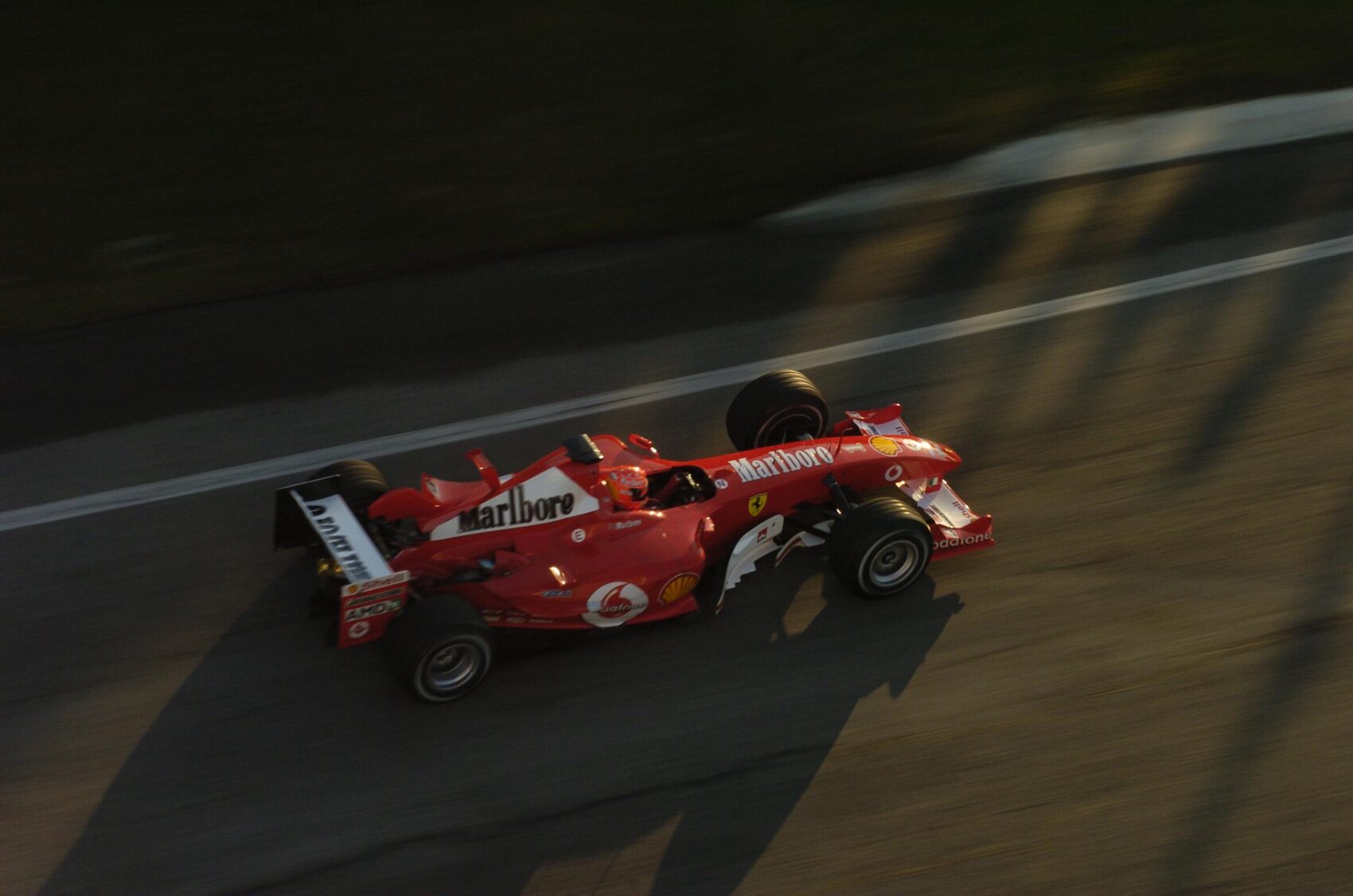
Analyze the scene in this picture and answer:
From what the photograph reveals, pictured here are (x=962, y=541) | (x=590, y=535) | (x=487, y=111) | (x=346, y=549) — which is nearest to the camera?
(x=346, y=549)

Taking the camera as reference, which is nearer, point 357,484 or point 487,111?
point 357,484

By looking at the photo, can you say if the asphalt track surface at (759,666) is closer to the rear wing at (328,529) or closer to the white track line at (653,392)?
the white track line at (653,392)

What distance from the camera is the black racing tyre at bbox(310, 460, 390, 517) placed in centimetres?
671

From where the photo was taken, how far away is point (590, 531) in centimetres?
643

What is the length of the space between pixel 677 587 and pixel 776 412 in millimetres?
1484

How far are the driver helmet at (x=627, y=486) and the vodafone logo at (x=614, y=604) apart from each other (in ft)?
1.49

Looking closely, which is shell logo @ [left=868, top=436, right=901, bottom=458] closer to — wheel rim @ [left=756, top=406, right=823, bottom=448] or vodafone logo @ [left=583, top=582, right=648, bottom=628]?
wheel rim @ [left=756, top=406, right=823, bottom=448]

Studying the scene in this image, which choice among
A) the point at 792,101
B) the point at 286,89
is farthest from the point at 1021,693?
the point at 286,89

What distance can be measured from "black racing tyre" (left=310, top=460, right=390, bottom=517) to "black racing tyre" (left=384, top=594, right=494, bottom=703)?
0.91 metres

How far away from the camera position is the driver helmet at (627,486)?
6.49 m

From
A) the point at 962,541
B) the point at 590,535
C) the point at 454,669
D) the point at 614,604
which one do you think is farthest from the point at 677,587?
the point at 962,541

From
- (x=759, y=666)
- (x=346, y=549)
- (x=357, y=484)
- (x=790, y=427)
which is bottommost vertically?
(x=759, y=666)

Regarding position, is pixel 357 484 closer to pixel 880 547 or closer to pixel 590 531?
pixel 590 531

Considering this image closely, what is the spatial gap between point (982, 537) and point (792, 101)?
19.5ft
